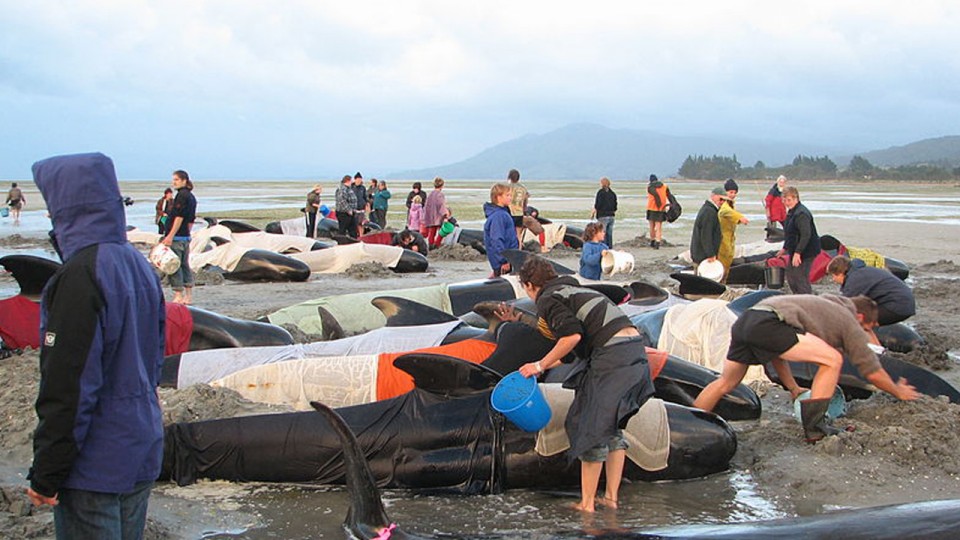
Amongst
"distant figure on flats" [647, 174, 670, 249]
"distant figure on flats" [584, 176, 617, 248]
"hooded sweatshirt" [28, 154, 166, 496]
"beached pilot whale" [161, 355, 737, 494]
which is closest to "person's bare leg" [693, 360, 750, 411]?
"beached pilot whale" [161, 355, 737, 494]

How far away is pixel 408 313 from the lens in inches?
417

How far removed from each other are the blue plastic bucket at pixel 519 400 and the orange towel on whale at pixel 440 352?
1342 millimetres

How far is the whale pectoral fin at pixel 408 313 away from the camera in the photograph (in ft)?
34.4

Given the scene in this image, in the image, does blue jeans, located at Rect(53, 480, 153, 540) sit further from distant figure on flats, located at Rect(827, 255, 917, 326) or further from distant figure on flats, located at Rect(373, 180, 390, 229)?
distant figure on flats, located at Rect(373, 180, 390, 229)

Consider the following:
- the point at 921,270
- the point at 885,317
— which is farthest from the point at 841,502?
the point at 921,270

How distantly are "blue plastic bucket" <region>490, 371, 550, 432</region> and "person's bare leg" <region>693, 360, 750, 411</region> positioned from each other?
6.95 feet

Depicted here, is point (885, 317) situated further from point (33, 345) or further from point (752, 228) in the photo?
point (752, 228)

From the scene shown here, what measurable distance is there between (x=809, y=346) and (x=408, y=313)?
435cm

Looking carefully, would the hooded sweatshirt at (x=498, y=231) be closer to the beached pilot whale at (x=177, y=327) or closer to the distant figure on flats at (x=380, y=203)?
the beached pilot whale at (x=177, y=327)

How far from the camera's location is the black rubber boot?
25.3 ft

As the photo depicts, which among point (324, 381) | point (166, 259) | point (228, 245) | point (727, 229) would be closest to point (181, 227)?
point (166, 259)

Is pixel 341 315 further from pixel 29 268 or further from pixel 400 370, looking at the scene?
pixel 400 370

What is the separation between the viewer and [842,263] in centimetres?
1051

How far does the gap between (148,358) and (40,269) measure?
6013mm
